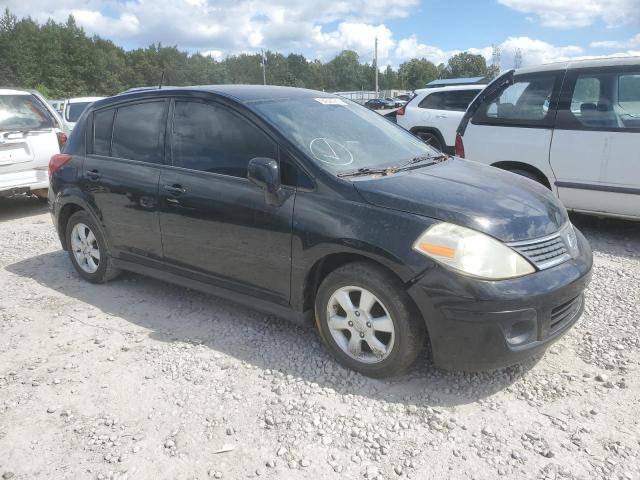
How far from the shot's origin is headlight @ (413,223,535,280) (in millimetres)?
2697

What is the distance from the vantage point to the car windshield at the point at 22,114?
7.45 m

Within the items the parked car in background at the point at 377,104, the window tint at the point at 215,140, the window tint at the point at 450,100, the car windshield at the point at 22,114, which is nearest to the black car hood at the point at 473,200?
the window tint at the point at 215,140

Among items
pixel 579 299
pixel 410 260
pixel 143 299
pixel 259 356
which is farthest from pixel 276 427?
pixel 143 299

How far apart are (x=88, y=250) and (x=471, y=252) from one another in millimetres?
3540

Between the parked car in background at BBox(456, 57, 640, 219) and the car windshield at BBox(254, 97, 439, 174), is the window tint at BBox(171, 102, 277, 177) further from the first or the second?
the parked car in background at BBox(456, 57, 640, 219)

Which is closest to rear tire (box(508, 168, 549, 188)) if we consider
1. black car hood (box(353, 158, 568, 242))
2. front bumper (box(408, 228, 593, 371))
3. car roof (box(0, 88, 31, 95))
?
black car hood (box(353, 158, 568, 242))

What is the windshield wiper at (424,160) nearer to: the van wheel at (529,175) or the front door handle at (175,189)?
the front door handle at (175,189)

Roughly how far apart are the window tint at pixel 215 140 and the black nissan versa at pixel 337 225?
1cm

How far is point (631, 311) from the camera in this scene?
12.8 feet

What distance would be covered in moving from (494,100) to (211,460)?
518cm

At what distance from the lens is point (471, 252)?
272cm

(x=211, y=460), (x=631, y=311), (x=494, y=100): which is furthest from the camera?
(x=494, y=100)

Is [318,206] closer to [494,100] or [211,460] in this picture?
[211,460]

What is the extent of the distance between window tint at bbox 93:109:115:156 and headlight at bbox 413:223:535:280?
9.82ft
